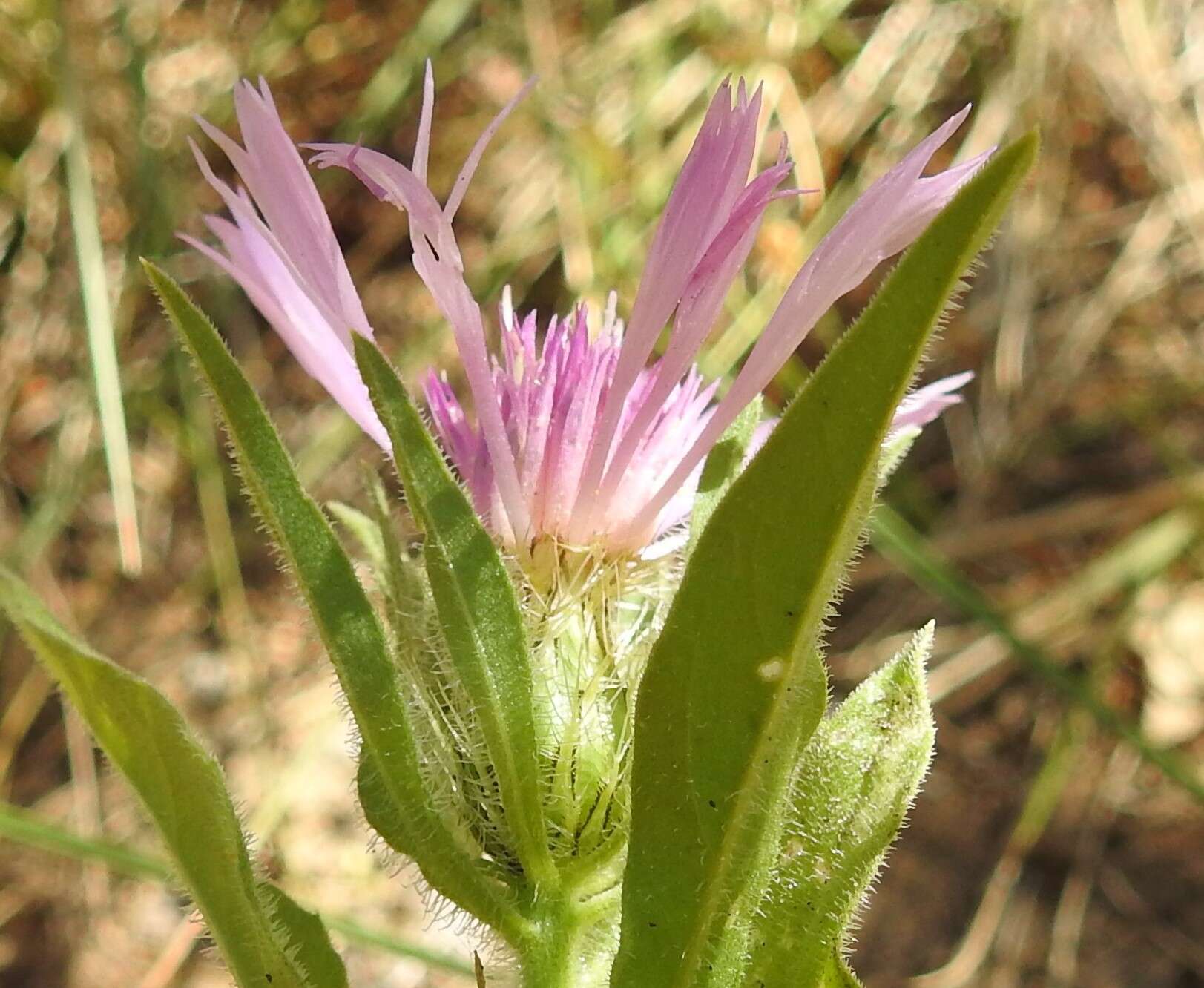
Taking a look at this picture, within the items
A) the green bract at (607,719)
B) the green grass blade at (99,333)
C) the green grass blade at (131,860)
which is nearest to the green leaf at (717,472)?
the green bract at (607,719)

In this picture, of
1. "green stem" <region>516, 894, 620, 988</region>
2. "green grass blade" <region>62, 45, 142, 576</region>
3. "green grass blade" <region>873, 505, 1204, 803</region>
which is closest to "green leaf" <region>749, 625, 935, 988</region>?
"green stem" <region>516, 894, 620, 988</region>

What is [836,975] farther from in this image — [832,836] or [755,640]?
[755,640]

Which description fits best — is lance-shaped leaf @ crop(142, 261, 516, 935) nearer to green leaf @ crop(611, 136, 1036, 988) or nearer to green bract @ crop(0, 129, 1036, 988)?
green bract @ crop(0, 129, 1036, 988)

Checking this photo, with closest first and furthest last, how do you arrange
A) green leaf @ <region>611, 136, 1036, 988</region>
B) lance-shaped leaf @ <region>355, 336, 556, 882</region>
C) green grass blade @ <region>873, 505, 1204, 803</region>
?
green leaf @ <region>611, 136, 1036, 988</region>, lance-shaped leaf @ <region>355, 336, 556, 882</region>, green grass blade @ <region>873, 505, 1204, 803</region>

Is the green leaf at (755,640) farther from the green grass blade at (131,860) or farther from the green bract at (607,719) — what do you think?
the green grass blade at (131,860)

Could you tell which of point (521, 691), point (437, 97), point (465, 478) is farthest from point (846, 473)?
point (437, 97)

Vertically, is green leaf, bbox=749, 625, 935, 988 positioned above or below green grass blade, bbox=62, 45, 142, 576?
above

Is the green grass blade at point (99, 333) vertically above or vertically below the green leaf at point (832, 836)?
below
